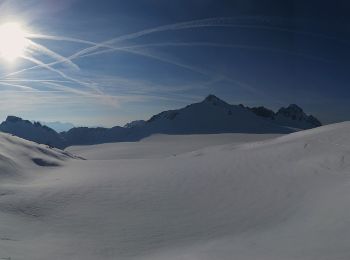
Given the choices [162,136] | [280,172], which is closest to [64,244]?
[280,172]

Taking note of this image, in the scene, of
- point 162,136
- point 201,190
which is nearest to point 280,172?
point 201,190

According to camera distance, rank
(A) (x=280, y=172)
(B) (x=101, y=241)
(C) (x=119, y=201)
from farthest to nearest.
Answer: (A) (x=280, y=172) → (C) (x=119, y=201) → (B) (x=101, y=241)

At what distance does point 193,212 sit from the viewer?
13109mm

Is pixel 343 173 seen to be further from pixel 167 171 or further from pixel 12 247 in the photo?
pixel 12 247

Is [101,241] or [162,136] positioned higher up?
[162,136]

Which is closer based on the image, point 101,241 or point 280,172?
point 101,241

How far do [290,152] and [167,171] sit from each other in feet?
24.2

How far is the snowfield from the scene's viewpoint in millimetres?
9055

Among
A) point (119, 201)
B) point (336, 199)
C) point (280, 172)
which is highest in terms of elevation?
point (280, 172)

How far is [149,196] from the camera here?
15.3 metres

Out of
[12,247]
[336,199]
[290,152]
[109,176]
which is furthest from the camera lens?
[290,152]

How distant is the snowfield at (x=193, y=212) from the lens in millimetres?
9055

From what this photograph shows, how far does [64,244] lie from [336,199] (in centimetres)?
852

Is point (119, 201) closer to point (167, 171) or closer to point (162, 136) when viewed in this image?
point (167, 171)
